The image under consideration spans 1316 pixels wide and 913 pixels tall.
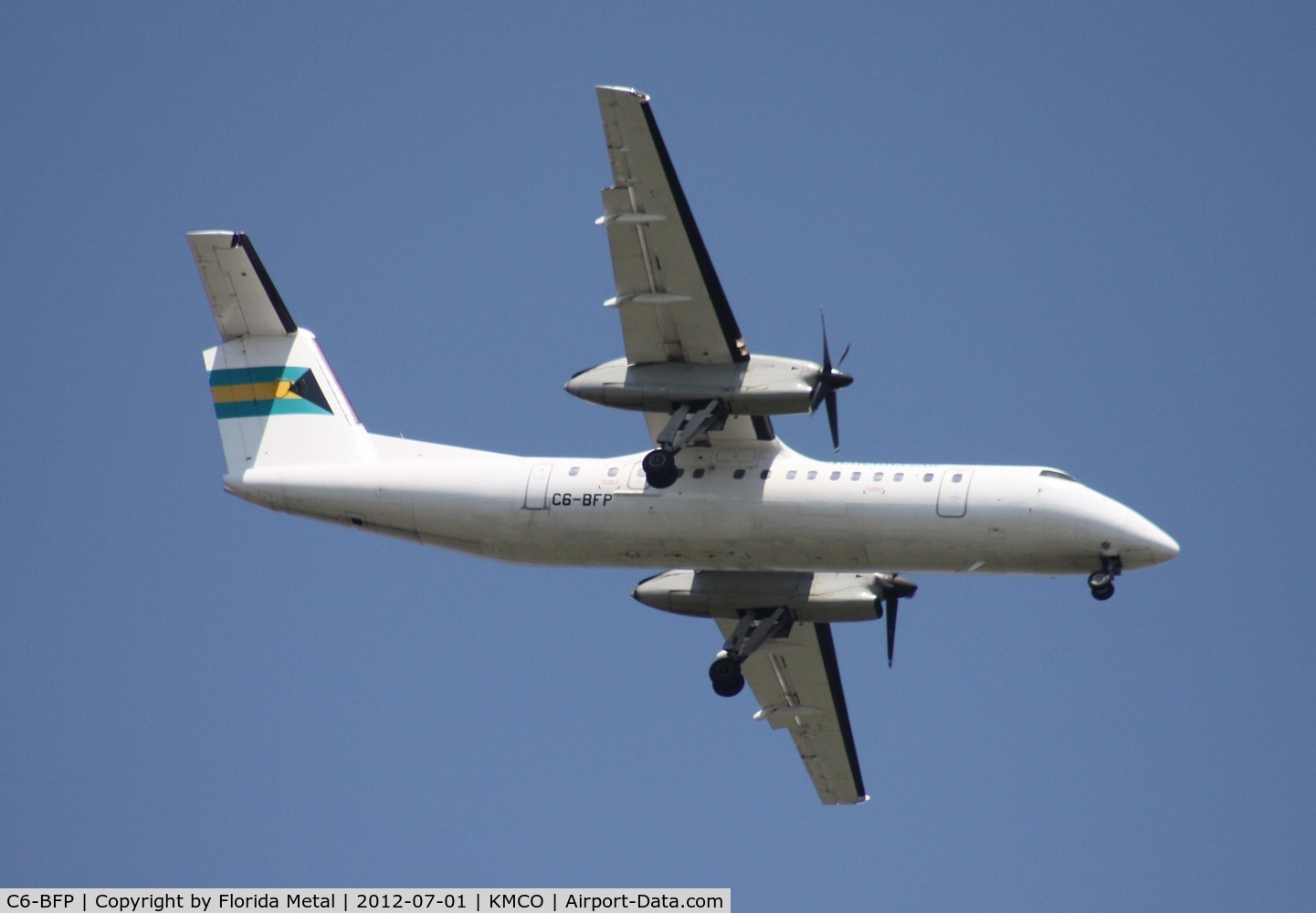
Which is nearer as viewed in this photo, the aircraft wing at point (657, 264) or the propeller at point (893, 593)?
the aircraft wing at point (657, 264)

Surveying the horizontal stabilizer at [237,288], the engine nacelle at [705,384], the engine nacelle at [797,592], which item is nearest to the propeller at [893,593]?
the engine nacelle at [797,592]

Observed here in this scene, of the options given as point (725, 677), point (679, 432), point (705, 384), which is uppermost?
point (705, 384)

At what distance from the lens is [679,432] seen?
26.2 metres

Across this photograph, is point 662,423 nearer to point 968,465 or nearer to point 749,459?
point 749,459

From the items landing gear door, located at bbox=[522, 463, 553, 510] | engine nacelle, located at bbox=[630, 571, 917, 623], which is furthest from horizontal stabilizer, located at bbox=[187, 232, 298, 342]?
engine nacelle, located at bbox=[630, 571, 917, 623]

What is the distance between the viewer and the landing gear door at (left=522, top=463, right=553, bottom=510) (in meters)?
27.0

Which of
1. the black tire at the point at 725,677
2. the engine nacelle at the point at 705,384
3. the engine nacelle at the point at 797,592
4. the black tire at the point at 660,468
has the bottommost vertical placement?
the black tire at the point at 725,677

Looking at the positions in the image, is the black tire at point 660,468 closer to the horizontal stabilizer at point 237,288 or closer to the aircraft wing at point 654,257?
the aircraft wing at point 654,257

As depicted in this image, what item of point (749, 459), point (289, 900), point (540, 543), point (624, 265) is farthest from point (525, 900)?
point (624, 265)

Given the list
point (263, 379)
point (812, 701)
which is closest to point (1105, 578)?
point (812, 701)

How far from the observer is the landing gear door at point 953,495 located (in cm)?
2578

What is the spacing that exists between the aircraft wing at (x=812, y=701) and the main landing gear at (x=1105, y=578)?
5.54m

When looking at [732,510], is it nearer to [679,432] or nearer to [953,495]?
[679,432]

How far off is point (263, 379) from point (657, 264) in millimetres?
7060
